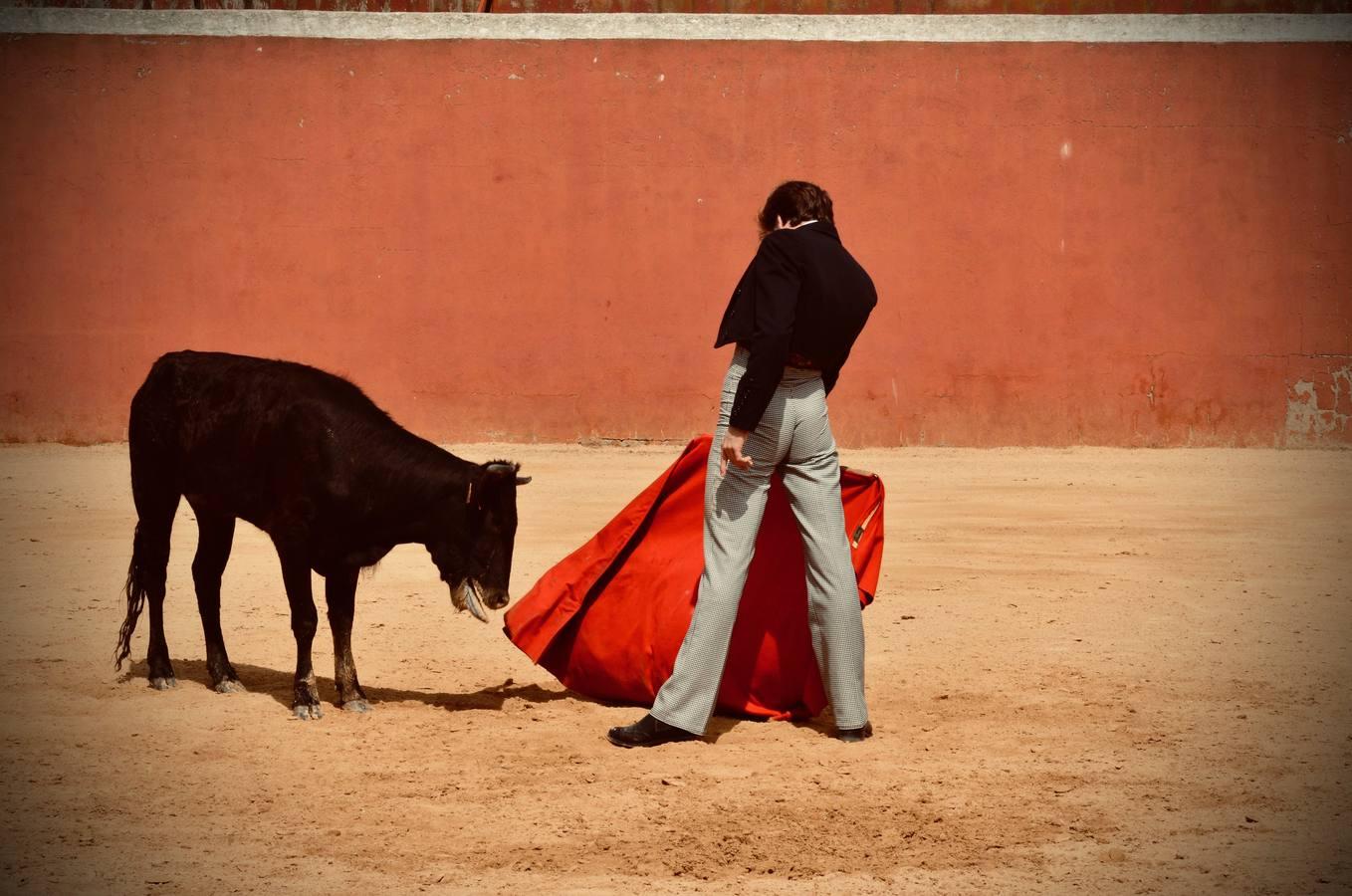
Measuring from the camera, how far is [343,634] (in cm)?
555

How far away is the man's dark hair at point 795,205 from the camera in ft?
16.3

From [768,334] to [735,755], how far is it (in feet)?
4.44

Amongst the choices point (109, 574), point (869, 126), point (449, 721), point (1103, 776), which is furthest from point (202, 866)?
point (869, 126)

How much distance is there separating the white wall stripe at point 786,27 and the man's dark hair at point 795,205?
30.4ft

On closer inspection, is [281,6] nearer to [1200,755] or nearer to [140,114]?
[140,114]

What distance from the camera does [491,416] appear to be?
46.0 feet

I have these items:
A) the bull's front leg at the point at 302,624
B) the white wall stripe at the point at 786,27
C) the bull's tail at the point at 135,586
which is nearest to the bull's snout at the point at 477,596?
the bull's front leg at the point at 302,624

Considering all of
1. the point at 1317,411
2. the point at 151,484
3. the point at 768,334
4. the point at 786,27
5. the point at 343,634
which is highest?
the point at 786,27

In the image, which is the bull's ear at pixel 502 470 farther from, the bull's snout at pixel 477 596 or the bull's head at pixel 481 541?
the bull's snout at pixel 477 596

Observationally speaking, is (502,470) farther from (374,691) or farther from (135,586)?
(135,586)

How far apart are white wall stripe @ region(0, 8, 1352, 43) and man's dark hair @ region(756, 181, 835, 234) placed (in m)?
9.28

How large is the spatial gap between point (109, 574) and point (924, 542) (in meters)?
4.58

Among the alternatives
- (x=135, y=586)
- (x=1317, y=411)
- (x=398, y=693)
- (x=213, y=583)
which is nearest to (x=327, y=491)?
(x=213, y=583)

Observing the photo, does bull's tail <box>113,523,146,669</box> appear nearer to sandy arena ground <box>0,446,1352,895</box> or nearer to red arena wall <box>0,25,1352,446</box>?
sandy arena ground <box>0,446,1352,895</box>
